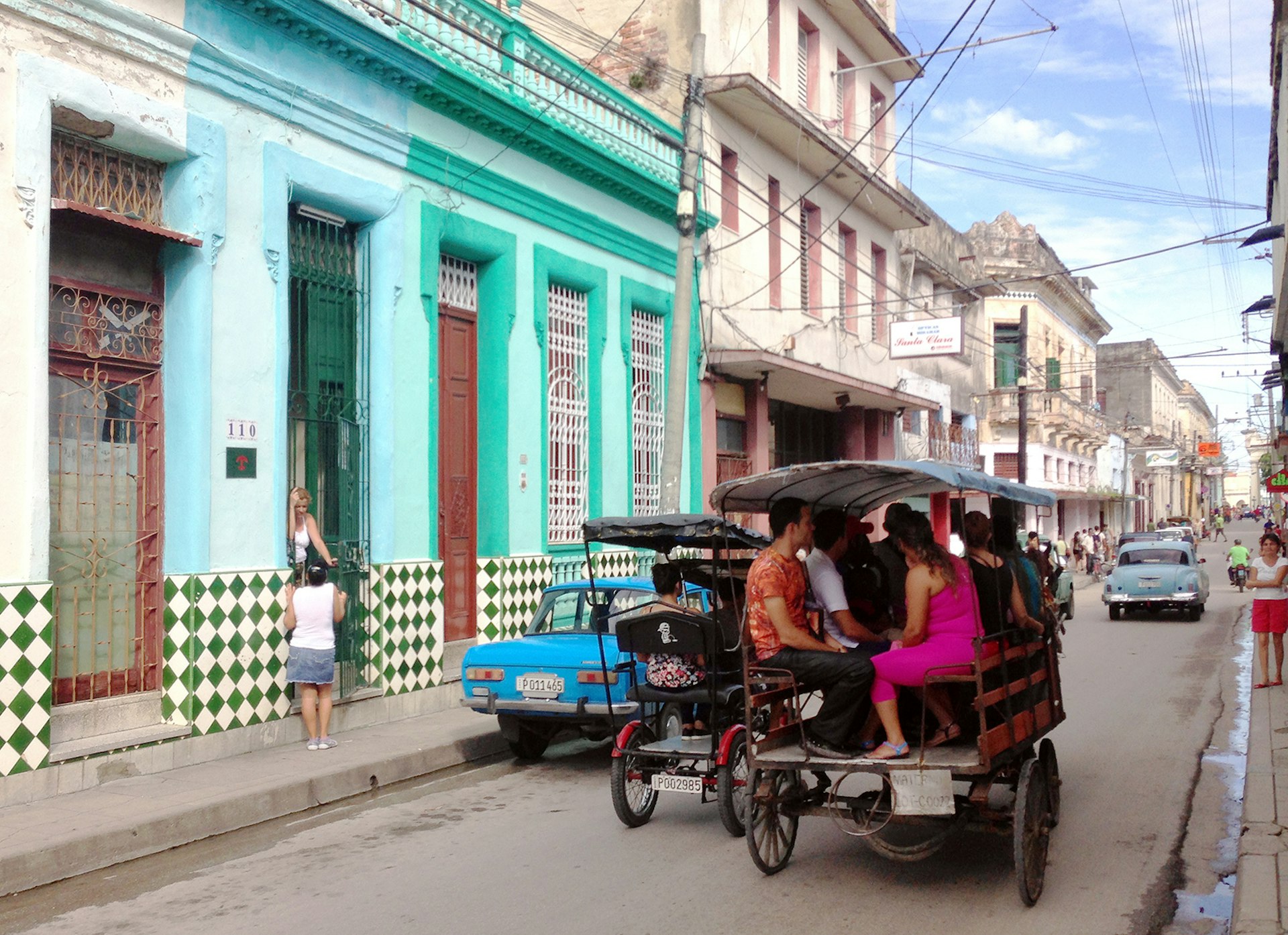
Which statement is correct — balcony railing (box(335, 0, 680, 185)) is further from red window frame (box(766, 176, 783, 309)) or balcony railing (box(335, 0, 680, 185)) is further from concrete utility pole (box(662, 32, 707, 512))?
red window frame (box(766, 176, 783, 309))

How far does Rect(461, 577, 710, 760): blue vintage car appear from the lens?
30.9 ft

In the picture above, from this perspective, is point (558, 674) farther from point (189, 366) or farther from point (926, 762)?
point (926, 762)

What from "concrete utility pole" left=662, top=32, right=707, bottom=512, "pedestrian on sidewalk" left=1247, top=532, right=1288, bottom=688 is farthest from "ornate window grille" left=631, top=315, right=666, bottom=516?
"pedestrian on sidewalk" left=1247, top=532, right=1288, bottom=688

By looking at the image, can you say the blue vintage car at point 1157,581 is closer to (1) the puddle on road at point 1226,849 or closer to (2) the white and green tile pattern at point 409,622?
(1) the puddle on road at point 1226,849

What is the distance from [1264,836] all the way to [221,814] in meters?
6.29

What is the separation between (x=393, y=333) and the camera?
12.1m

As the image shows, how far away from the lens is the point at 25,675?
8.16m

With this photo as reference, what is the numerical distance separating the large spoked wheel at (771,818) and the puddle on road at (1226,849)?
1.85 metres

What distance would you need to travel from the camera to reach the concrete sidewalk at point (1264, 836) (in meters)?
5.55

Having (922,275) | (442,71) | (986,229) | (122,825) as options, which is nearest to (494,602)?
(442,71)

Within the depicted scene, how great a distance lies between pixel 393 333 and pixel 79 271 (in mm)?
3358

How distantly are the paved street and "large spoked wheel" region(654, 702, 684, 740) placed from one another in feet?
1.66

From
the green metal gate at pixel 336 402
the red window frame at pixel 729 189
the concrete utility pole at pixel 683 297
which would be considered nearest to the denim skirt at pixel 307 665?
the green metal gate at pixel 336 402

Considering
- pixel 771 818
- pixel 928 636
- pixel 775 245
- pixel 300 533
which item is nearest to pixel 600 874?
pixel 771 818
